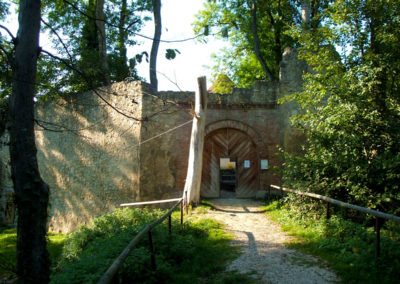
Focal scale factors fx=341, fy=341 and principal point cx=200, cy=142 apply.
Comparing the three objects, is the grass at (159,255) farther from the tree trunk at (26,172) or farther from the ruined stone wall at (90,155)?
the ruined stone wall at (90,155)

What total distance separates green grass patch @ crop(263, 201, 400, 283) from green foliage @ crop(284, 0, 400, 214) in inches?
32.6

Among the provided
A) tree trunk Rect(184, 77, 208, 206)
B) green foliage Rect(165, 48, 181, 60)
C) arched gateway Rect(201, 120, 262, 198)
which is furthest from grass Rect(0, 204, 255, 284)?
arched gateway Rect(201, 120, 262, 198)

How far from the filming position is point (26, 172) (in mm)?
4758

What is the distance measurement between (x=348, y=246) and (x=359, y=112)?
117 inches

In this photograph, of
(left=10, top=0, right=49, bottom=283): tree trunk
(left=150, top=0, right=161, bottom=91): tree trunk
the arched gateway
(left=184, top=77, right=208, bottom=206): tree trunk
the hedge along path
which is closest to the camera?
the hedge along path

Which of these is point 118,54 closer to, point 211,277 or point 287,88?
point 287,88

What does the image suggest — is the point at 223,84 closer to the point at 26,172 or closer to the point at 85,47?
the point at 85,47

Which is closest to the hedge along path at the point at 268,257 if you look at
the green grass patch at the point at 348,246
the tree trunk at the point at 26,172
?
the green grass patch at the point at 348,246

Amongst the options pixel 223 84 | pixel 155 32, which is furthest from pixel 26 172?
pixel 223 84

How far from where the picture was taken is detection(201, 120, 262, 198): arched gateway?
12570mm

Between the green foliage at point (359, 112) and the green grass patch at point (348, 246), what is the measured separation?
2.72 ft

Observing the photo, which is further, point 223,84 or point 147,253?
point 223,84

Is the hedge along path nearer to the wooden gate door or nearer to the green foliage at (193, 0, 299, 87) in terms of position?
the wooden gate door

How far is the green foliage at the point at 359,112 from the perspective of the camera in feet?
22.0
